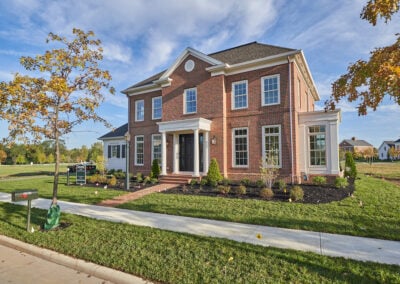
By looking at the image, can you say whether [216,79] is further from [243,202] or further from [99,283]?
[99,283]

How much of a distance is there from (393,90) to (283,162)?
30.5ft

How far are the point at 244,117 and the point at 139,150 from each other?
8815 mm

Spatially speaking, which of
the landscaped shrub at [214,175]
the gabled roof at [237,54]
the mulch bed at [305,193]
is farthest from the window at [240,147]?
the gabled roof at [237,54]

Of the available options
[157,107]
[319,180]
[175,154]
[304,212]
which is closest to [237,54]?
[157,107]

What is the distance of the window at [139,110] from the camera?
731 inches

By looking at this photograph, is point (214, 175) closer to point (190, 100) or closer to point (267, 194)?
point (267, 194)

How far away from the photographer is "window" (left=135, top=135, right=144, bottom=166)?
721 inches

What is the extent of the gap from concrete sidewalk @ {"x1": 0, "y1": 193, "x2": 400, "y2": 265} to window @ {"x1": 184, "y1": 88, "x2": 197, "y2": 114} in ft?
29.6

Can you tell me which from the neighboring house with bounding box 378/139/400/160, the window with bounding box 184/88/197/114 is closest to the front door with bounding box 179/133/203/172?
the window with bounding box 184/88/197/114

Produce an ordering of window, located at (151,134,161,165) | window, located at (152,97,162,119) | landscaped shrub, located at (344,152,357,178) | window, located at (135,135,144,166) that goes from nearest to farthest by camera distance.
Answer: landscaped shrub, located at (344,152,357,178)
window, located at (151,134,161,165)
window, located at (152,97,162,119)
window, located at (135,135,144,166)

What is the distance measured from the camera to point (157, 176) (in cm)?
1558

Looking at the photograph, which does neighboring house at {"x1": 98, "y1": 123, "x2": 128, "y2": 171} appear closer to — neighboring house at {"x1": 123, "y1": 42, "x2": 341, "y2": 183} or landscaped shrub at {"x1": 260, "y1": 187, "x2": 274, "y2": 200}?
neighboring house at {"x1": 123, "y1": 42, "x2": 341, "y2": 183}

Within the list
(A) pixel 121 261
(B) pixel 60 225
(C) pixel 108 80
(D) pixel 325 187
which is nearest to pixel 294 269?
(A) pixel 121 261

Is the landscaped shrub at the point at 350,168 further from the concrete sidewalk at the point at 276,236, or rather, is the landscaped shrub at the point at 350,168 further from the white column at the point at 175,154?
the concrete sidewalk at the point at 276,236
